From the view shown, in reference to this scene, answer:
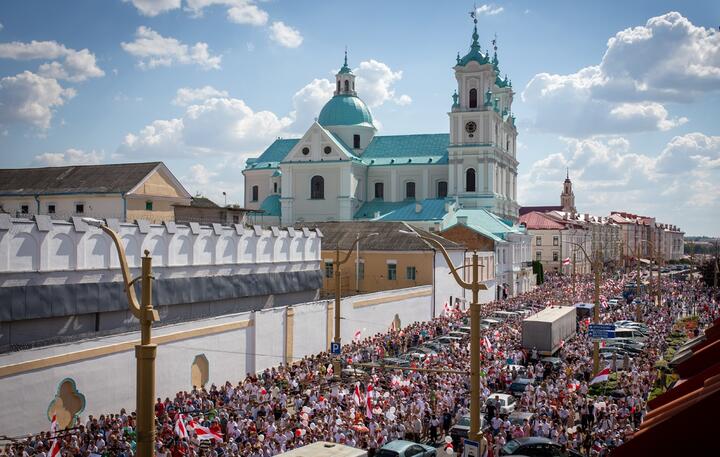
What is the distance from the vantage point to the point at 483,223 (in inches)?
2510

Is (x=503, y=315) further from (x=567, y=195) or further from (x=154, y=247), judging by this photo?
(x=567, y=195)

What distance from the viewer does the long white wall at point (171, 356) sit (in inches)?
715

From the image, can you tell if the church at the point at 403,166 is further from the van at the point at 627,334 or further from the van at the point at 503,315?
the van at the point at 627,334

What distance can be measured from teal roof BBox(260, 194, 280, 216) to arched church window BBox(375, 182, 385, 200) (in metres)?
11.4

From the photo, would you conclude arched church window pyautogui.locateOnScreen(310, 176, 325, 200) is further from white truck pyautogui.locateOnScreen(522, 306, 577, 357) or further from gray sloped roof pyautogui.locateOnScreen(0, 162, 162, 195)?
white truck pyautogui.locateOnScreen(522, 306, 577, 357)

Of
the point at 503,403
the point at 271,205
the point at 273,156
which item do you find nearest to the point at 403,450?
the point at 503,403

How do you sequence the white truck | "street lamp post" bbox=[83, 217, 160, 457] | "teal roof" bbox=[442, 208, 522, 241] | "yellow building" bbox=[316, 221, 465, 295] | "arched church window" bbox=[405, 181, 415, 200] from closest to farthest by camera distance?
1. "street lamp post" bbox=[83, 217, 160, 457]
2. the white truck
3. "yellow building" bbox=[316, 221, 465, 295]
4. "teal roof" bbox=[442, 208, 522, 241]
5. "arched church window" bbox=[405, 181, 415, 200]

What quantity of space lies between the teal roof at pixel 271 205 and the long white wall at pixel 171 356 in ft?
143

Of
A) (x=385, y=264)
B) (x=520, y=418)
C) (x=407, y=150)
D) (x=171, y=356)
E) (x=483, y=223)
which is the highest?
(x=407, y=150)

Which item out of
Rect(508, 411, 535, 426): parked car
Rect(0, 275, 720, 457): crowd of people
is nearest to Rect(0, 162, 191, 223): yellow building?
Rect(0, 275, 720, 457): crowd of people

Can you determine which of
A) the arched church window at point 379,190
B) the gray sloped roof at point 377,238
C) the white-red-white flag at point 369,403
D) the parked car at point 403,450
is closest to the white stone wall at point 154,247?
the gray sloped roof at point 377,238

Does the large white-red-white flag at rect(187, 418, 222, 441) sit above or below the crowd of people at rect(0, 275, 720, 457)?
above

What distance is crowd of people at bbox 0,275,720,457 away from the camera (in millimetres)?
17172

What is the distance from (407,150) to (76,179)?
1865 inches
